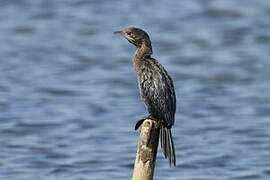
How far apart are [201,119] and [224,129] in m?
0.55

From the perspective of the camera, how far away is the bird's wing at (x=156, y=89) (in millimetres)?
9531

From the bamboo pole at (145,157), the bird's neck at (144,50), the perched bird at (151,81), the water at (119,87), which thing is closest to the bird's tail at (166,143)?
the perched bird at (151,81)

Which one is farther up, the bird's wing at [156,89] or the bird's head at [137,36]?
the bird's head at [137,36]

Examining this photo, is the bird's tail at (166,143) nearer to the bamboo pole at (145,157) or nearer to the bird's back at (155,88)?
the bird's back at (155,88)

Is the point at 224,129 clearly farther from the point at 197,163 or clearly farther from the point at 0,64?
the point at 0,64

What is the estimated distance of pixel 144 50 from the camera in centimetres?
974

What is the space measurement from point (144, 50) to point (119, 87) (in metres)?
7.01

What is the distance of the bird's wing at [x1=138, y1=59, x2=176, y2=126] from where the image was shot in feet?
31.3

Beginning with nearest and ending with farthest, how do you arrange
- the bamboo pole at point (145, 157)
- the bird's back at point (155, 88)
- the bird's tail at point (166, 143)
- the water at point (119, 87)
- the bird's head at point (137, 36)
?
1. the bamboo pole at point (145, 157)
2. the bird's tail at point (166, 143)
3. the bird's back at point (155, 88)
4. the bird's head at point (137, 36)
5. the water at point (119, 87)

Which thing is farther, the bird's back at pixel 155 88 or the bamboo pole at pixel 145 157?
the bird's back at pixel 155 88

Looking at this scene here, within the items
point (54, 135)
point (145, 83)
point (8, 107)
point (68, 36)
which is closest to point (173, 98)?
point (145, 83)

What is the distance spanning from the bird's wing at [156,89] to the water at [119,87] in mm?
3136

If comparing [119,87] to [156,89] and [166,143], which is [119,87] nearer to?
[156,89]

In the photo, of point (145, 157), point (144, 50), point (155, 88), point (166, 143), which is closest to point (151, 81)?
point (155, 88)
